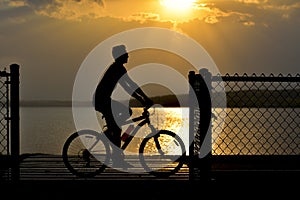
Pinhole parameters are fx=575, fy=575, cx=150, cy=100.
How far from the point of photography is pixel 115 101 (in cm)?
1077

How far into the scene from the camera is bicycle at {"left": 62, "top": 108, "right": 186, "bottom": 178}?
34.9ft

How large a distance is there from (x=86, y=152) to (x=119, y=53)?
2258 millimetres

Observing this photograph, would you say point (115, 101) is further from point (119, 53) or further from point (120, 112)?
point (119, 53)

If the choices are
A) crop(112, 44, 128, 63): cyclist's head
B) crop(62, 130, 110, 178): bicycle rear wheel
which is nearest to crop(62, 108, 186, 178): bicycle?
crop(62, 130, 110, 178): bicycle rear wheel

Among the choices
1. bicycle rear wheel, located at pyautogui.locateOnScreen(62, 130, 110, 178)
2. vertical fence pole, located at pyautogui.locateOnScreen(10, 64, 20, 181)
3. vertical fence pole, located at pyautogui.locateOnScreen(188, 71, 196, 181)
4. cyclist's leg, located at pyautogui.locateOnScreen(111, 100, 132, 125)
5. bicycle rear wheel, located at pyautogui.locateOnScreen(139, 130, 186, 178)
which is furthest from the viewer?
bicycle rear wheel, located at pyautogui.locateOnScreen(62, 130, 110, 178)

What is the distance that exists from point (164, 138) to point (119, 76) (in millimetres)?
1715

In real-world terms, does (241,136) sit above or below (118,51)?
above

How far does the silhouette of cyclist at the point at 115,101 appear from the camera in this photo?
1047 cm

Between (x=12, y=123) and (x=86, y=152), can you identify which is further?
(x=86, y=152)

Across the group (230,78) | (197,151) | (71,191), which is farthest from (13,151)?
(230,78)

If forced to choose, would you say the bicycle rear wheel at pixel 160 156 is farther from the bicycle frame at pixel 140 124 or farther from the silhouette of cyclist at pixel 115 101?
the silhouette of cyclist at pixel 115 101

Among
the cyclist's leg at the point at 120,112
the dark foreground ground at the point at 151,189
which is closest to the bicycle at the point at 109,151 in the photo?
the cyclist's leg at the point at 120,112

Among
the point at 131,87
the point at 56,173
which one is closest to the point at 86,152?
the point at 56,173

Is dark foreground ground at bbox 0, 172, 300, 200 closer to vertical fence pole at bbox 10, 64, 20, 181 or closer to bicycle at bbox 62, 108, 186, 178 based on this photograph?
vertical fence pole at bbox 10, 64, 20, 181
